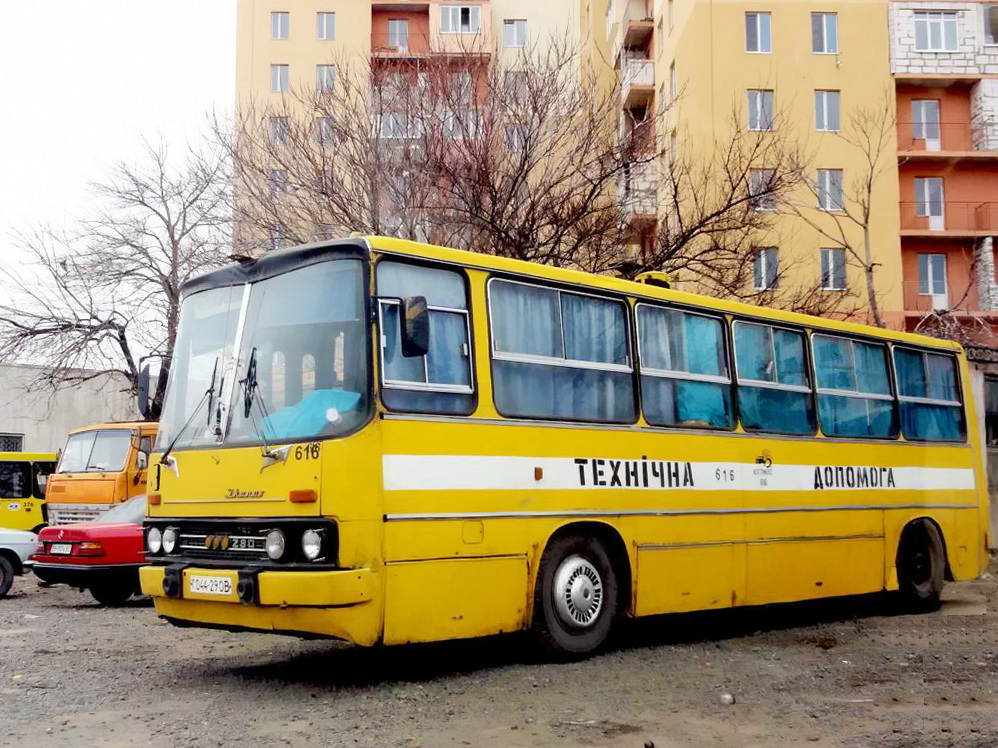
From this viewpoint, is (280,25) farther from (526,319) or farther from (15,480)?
(526,319)

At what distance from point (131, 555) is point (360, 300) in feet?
28.9

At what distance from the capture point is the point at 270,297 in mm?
8836

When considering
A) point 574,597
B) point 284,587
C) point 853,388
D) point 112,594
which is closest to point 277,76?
point 112,594

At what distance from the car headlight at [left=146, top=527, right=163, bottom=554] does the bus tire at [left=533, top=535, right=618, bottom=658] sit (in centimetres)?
279

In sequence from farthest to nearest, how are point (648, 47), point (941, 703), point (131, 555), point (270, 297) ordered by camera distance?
point (648, 47), point (131, 555), point (270, 297), point (941, 703)

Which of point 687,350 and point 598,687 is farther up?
point 687,350

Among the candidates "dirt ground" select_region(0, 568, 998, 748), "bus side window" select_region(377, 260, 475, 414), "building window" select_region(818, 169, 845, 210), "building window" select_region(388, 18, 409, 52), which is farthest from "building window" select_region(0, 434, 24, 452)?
"bus side window" select_region(377, 260, 475, 414)

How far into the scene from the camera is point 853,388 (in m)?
12.9

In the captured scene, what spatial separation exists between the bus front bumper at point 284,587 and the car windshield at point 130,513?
842 centimetres

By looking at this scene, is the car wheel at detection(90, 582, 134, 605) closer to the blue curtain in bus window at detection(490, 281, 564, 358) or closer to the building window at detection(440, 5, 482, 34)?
the blue curtain in bus window at detection(490, 281, 564, 358)

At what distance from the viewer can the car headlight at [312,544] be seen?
791 cm

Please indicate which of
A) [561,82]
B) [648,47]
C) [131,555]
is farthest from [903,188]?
[131,555]

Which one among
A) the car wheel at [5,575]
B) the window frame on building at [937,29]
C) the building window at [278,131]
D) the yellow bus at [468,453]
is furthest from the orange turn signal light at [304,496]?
the window frame on building at [937,29]

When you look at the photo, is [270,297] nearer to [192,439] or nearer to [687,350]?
[192,439]
